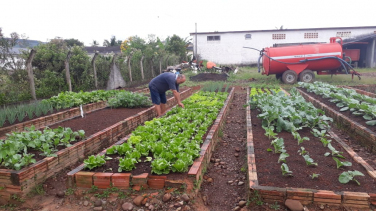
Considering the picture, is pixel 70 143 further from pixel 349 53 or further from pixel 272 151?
pixel 349 53

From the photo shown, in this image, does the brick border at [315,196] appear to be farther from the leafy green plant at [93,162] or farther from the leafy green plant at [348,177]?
the leafy green plant at [93,162]

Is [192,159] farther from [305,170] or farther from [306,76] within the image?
[306,76]

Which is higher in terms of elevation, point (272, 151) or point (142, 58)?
point (142, 58)

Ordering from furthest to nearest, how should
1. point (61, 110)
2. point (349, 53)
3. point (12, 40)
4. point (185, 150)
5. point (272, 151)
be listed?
point (349, 53) < point (12, 40) < point (61, 110) < point (272, 151) < point (185, 150)

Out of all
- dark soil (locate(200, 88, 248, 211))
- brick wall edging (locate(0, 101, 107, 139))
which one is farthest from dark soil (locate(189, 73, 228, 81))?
dark soil (locate(200, 88, 248, 211))

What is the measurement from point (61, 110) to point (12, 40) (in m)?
3.79

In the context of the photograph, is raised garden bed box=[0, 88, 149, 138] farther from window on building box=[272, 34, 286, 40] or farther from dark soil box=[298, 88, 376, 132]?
window on building box=[272, 34, 286, 40]

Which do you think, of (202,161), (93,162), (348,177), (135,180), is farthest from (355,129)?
(93,162)

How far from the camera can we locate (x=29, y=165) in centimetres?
342

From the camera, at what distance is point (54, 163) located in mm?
3744

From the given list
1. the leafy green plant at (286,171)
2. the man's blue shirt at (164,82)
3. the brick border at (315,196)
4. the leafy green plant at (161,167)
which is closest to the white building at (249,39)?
the man's blue shirt at (164,82)

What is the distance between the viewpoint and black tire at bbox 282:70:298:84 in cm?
1409

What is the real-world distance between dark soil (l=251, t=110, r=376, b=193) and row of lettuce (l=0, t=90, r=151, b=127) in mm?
4111

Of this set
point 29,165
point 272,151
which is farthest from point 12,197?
point 272,151
